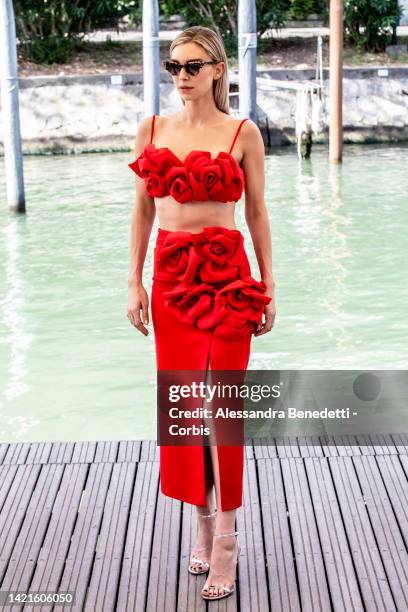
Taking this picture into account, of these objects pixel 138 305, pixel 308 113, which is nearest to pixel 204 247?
pixel 138 305

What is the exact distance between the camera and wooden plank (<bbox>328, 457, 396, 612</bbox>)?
3.50 metres

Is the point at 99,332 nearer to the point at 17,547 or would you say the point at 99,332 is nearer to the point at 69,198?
the point at 17,547

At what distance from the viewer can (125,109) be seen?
62.1ft

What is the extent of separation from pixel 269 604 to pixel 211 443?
52 cm

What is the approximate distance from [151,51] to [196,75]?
39.2ft

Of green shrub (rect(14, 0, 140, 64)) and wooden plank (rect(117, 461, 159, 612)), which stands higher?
green shrub (rect(14, 0, 140, 64))

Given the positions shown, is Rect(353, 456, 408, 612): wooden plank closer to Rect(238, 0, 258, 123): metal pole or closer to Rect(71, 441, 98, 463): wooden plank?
A: Rect(71, 441, 98, 463): wooden plank

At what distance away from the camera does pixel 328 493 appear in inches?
168

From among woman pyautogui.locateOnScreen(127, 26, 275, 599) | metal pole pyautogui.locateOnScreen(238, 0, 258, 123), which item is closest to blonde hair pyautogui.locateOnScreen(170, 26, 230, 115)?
woman pyautogui.locateOnScreen(127, 26, 275, 599)

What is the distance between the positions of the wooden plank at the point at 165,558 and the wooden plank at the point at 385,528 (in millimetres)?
673

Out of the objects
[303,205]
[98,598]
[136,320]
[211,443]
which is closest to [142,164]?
[136,320]

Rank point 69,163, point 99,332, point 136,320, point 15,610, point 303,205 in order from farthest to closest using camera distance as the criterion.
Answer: point 69,163 < point 303,205 < point 99,332 < point 136,320 < point 15,610

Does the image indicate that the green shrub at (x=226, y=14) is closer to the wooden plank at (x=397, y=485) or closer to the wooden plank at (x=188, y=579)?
the wooden plank at (x=397, y=485)

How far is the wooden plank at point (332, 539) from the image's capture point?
3.50m
